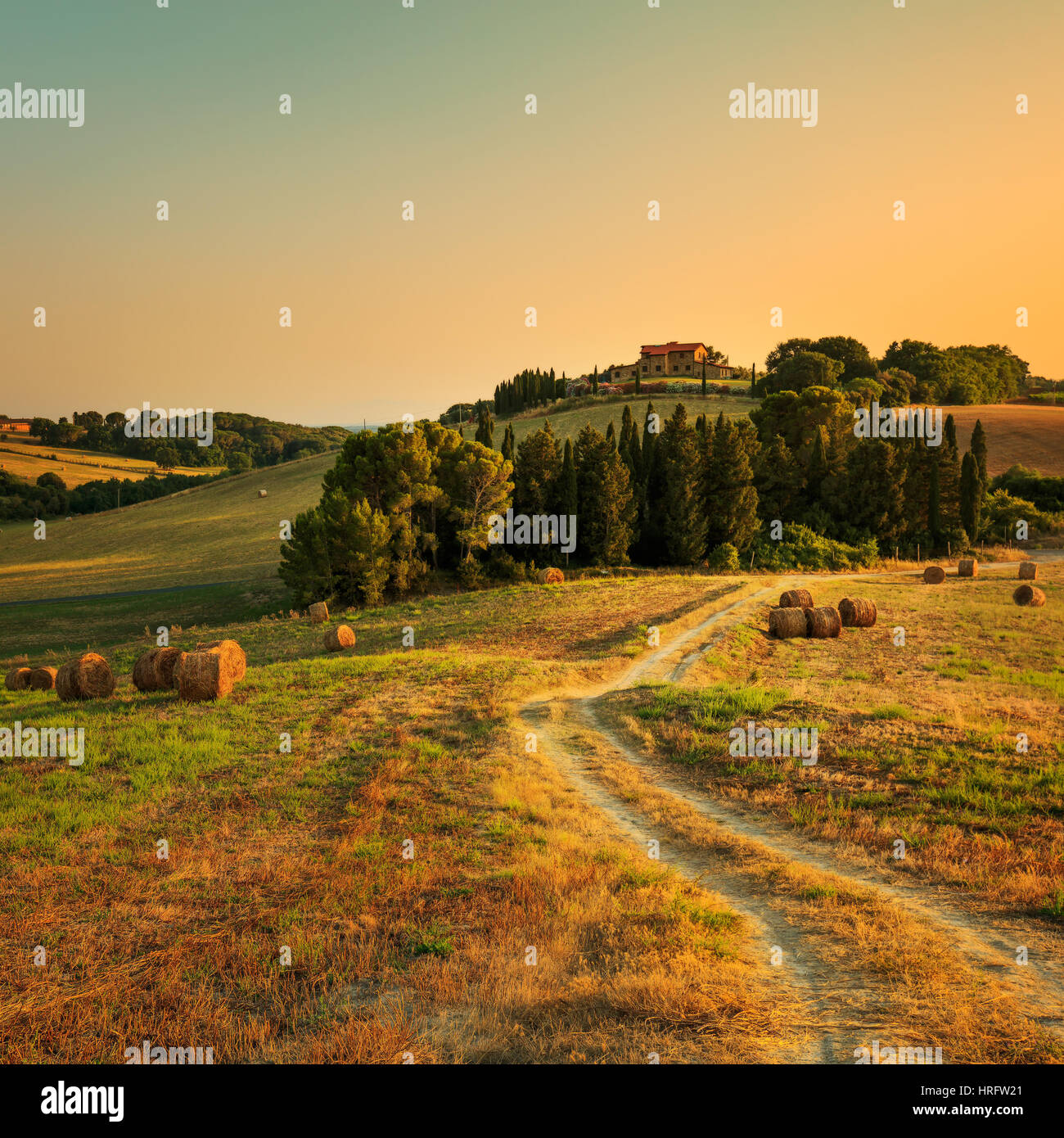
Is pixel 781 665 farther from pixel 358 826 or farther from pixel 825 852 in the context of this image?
pixel 358 826

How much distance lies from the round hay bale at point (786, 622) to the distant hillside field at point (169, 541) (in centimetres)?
4769

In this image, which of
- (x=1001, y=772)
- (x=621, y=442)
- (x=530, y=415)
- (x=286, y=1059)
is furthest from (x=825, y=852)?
(x=530, y=415)

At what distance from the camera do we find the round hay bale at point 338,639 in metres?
29.5

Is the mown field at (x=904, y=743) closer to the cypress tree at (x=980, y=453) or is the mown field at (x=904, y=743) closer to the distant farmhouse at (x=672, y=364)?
the cypress tree at (x=980, y=453)

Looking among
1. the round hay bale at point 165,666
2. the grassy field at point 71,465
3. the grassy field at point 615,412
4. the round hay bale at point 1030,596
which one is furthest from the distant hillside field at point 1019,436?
the grassy field at point 71,465

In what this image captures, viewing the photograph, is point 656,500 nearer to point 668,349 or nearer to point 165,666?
point 165,666

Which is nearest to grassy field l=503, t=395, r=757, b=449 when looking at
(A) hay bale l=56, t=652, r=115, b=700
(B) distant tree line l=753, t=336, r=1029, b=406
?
(B) distant tree line l=753, t=336, r=1029, b=406

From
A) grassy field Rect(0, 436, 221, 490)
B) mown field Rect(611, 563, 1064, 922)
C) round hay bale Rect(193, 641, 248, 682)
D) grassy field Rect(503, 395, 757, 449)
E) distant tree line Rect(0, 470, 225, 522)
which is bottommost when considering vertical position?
mown field Rect(611, 563, 1064, 922)

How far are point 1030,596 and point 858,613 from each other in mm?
12555

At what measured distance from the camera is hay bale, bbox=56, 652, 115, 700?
783 inches

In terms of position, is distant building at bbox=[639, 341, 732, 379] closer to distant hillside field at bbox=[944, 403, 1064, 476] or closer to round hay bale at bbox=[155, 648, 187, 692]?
distant hillside field at bbox=[944, 403, 1064, 476]

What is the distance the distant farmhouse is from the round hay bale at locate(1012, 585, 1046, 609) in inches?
4680

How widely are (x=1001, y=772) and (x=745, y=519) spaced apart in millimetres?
48061
